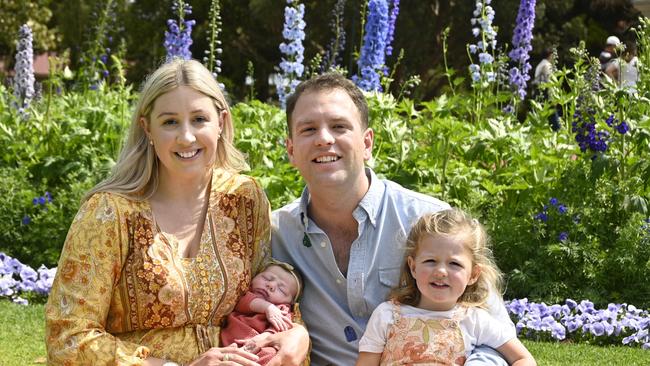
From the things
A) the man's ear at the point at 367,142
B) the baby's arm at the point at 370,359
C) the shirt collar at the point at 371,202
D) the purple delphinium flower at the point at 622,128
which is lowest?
the baby's arm at the point at 370,359

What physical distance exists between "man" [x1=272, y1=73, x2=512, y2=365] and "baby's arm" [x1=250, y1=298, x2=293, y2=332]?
0.97ft

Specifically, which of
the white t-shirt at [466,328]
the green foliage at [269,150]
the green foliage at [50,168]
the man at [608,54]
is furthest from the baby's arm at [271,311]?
the man at [608,54]

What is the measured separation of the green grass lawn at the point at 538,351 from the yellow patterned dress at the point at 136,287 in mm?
1700

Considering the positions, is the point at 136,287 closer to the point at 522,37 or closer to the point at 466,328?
the point at 466,328

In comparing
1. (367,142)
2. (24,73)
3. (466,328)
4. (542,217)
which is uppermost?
(24,73)

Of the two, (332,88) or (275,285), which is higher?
(332,88)

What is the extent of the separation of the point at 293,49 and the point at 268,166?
138cm

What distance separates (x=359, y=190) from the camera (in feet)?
11.3

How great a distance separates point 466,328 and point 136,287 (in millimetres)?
1108

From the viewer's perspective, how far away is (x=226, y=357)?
306 cm

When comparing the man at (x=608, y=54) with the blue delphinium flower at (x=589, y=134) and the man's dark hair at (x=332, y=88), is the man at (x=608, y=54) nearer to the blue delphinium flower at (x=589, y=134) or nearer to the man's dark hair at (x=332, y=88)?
the blue delphinium flower at (x=589, y=134)

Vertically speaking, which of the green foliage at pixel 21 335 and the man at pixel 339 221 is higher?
the man at pixel 339 221

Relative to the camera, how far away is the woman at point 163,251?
3.02 meters

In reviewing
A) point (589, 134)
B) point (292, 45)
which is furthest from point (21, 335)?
point (589, 134)
